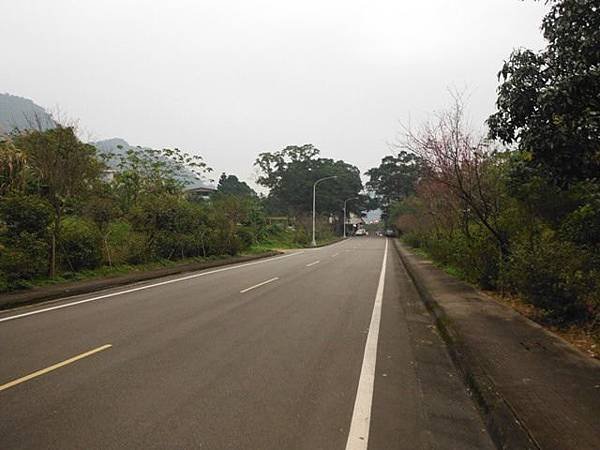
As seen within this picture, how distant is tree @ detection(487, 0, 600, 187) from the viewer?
5.25 m

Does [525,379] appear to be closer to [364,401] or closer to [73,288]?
[364,401]

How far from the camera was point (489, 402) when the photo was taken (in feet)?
12.4

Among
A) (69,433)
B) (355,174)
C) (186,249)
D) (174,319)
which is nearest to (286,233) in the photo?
(186,249)

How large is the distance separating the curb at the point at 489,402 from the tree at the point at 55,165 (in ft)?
35.6

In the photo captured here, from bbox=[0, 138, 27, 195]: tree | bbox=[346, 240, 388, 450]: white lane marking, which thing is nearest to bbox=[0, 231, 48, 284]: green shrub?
bbox=[0, 138, 27, 195]: tree

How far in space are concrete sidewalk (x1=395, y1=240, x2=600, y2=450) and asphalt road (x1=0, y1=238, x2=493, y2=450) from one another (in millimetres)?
234

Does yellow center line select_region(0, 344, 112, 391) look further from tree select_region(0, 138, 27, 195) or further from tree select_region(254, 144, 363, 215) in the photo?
tree select_region(254, 144, 363, 215)

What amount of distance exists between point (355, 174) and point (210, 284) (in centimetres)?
7208

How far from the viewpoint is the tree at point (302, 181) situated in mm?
67625

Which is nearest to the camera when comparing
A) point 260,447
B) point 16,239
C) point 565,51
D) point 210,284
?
point 260,447

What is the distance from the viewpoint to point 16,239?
404 inches

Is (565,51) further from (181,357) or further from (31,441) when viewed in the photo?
(31,441)

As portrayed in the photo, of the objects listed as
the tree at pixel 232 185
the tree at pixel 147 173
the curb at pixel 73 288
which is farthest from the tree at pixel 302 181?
the curb at pixel 73 288

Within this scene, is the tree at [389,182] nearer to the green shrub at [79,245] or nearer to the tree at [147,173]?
the tree at [147,173]
